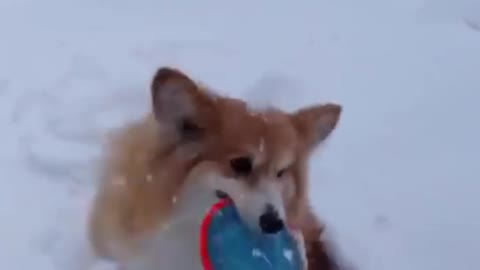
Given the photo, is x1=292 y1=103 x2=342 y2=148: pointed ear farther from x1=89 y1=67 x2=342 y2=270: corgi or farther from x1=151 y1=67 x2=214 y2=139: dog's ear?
x1=151 y1=67 x2=214 y2=139: dog's ear

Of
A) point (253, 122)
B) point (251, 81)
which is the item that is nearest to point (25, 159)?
point (251, 81)

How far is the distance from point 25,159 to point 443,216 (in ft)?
4.39

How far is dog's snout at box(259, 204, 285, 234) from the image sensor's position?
7.19 feet

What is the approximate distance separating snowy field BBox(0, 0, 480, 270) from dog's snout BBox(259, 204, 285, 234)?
785 mm

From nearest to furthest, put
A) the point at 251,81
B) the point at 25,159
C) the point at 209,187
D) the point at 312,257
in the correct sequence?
the point at 209,187
the point at 312,257
the point at 25,159
the point at 251,81

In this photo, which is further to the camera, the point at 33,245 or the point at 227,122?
the point at 33,245

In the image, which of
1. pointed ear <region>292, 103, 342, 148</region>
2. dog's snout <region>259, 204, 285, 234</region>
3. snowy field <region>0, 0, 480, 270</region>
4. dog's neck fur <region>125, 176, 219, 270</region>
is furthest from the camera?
snowy field <region>0, 0, 480, 270</region>

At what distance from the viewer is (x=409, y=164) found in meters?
3.26

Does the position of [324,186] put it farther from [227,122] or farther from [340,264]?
[227,122]

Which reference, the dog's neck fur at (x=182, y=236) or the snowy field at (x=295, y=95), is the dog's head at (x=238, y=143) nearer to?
the dog's neck fur at (x=182, y=236)

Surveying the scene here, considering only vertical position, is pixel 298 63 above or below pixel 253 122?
above

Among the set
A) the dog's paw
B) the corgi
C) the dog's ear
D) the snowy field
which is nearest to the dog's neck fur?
the corgi

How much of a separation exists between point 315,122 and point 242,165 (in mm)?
270

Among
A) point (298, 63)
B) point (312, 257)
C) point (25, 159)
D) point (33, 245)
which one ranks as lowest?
point (312, 257)
